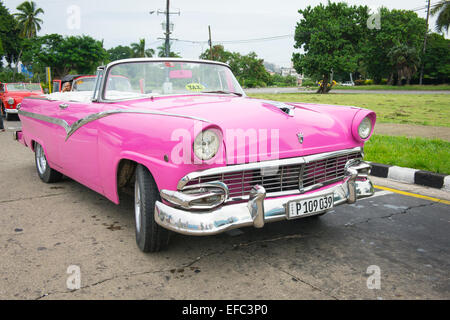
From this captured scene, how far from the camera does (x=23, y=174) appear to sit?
18.4 ft

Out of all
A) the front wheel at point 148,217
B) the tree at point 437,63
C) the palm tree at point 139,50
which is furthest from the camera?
the palm tree at point 139,50

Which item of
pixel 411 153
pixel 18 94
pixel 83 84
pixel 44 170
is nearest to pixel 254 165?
pixel 44 170

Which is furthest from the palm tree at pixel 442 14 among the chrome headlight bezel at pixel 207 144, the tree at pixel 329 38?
the chrome headlight bezel at pixel 207 144

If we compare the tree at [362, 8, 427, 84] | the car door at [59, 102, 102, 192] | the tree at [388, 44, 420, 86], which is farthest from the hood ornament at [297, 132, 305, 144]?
the tree at [388, 44, 420, 86]

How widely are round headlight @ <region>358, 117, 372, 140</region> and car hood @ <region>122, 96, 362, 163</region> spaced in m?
0.08

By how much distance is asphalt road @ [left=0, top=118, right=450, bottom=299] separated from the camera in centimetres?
243

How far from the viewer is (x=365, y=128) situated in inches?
132

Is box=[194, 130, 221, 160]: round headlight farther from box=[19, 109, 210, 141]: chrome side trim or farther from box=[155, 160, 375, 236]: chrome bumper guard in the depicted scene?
box=[155, 160, 375, 236]: chrome bumper guard

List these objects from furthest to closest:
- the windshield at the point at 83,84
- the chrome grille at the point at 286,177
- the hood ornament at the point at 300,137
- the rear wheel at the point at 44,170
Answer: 1. the windshield at the point at 83,84
2. the rear wheel at the point at 44,170
3. the hood ornament at the point at 300,137
4. the chrome grille at the point at 286,177

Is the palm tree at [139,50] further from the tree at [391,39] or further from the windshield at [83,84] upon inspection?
the windshield at [83,84]

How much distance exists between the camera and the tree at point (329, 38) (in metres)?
38.8

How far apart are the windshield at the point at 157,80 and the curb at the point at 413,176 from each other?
9.30ft

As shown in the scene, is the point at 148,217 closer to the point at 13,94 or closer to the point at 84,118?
the point at 84,118

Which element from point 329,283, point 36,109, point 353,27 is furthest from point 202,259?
point 353,27
